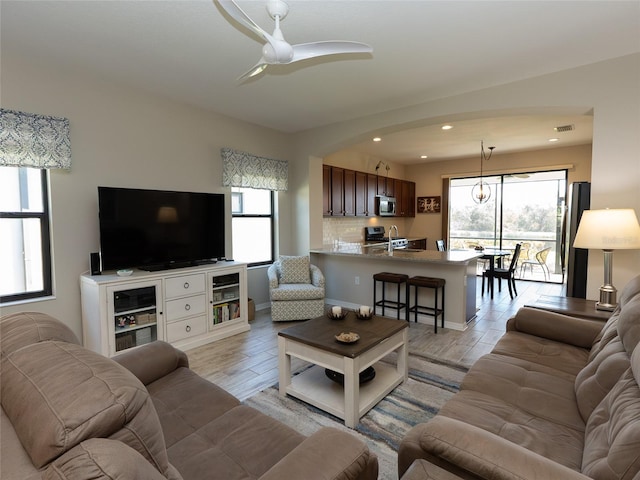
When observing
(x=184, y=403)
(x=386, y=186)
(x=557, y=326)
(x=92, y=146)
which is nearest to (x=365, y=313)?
(x=557, y=326)

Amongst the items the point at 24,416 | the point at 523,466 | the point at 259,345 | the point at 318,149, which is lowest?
the point at 259,345

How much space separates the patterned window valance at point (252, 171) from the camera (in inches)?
174

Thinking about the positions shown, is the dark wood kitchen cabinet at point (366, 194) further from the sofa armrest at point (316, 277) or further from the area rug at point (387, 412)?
the area rug at point (387, 412)

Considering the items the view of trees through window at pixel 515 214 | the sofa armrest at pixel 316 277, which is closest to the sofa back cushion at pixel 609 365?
the sofa armrest at pixel 316 277

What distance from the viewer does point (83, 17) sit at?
2309 mm

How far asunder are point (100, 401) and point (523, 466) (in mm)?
1235

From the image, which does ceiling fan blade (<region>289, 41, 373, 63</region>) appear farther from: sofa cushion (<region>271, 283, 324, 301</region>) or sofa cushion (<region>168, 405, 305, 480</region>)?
sofa cushion (<region>271, 283, 324, 301</region>)

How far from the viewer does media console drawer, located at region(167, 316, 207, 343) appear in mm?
3453

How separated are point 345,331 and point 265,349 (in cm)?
131

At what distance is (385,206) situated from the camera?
24.3 feet

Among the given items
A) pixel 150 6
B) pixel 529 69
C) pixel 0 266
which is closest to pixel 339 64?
pixel 150 6

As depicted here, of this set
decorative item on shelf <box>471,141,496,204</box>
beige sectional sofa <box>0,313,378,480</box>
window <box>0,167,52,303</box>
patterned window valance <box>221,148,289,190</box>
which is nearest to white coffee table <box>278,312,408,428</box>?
beige sectional sofa <box>0,313,378,480</box>

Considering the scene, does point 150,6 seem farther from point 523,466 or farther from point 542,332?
point 542,332

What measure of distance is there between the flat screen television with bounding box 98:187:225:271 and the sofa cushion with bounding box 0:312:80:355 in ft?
6.95
